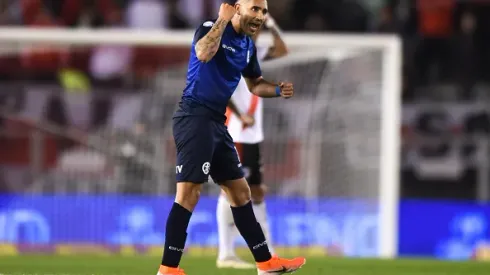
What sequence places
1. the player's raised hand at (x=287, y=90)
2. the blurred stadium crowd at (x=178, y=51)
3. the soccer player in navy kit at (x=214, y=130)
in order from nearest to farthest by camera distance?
the soccer player in navy kit at (x=214, y=130) < the player's raised hand at (x=287, y=90) < the blurred stadium crowd at (x=178, y=51)

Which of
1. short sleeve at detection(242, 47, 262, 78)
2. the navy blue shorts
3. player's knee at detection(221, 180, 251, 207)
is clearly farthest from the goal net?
the navy blue shorts

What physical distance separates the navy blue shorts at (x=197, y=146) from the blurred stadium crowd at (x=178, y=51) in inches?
259

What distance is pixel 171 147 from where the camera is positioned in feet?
45.8

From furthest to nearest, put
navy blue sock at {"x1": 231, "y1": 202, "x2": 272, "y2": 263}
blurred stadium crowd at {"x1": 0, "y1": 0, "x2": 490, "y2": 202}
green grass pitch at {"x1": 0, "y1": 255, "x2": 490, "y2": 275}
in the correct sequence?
blurred stadium crowd at {"x1": 0, "y1": 0, "x2": 490, "y2": 202}, green grass pitch at {"x1": 0, "y1": 255, "x2": 490, "y2": 275}, navy blue sock at {"x1": 231, "y1": 202, "x2": 272, "y2": 263}

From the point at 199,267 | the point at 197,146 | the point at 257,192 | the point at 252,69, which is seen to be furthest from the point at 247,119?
the point at 197,146

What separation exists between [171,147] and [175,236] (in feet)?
21.8

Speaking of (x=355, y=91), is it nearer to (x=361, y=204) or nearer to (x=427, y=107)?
(x=361, y=204)

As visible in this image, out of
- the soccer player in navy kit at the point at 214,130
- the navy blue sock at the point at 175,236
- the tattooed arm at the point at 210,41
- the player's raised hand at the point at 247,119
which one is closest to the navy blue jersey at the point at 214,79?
the soccer player in navy kit at the point at 214,130

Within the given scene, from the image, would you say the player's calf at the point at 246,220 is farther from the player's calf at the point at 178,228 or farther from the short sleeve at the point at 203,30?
the short sleeve at the point at 203,30

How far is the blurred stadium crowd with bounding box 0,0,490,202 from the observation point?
Result: 559 inches

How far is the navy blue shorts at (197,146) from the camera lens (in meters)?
7.32

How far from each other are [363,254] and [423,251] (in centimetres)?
144

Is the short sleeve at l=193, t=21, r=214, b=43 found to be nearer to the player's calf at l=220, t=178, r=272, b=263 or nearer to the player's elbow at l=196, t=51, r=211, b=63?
the player's elbow at l=196, t=51, r=211, b=63

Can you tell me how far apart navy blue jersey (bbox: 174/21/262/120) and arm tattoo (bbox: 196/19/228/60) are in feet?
0.77
